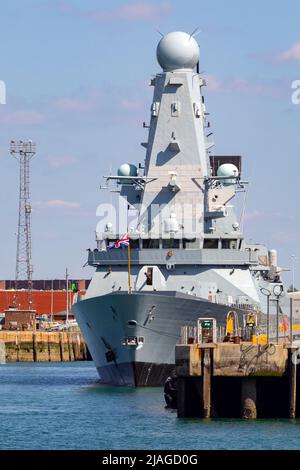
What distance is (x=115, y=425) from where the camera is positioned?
156 feet

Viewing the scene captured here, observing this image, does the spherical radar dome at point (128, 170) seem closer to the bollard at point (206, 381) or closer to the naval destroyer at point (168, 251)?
the naval destroyer at point (168, 251)

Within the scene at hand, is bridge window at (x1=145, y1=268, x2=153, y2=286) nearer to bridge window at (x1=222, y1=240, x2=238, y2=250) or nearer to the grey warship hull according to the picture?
the grey warship hull

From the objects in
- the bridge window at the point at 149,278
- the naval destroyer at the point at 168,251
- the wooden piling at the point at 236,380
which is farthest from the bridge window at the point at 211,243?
the wooden piling at the point at 236,380

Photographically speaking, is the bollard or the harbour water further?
the bollard

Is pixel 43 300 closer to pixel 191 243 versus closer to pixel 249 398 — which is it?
pixel 191 243

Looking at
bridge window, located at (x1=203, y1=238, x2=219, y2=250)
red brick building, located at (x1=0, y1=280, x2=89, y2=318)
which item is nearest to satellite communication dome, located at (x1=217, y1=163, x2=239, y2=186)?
bridge window, located at (x1=203, y1=238, x2=219, y2=250)

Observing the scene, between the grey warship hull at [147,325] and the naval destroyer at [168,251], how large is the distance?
1.7 inches

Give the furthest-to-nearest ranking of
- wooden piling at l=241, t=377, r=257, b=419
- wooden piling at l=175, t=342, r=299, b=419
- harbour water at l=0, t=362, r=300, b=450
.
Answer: wooden piling at l=241, t=377, r=257, b=419 → wooden piling at l=175, t=342, r=299, b=419 → harbour water at l=0, t=362, r=300, b=450

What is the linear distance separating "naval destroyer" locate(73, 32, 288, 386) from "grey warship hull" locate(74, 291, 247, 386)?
43mm

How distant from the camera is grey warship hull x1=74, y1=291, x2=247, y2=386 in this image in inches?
2399

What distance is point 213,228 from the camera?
68.6 m

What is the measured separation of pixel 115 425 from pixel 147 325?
46.5 ft

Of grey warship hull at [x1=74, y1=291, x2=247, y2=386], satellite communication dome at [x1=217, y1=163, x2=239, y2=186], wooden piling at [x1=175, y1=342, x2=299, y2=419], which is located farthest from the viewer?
satellite communication dome at [x1=217, y1=163, x2=239, y2=186]
